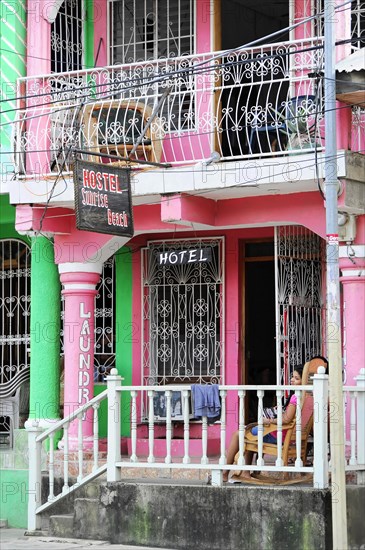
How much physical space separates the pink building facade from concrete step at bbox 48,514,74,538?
66.0 inches

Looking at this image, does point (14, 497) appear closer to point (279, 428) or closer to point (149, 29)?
point (279, 428)

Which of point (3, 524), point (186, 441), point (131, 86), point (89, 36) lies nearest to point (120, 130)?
point (131, 86)

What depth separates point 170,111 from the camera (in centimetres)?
1516

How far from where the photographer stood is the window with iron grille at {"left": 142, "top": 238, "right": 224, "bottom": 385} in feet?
52.9

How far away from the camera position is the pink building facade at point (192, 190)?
13.8 m

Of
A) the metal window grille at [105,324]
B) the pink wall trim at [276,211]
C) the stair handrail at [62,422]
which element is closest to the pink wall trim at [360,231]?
the pink wall trim at [276,211]

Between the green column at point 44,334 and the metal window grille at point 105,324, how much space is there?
1.04 meters

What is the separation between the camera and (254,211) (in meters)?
14.6

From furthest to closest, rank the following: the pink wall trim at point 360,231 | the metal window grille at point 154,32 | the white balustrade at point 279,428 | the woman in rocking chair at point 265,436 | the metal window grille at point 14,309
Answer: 1. the metal window grille at point 14,309
2. the metal window grille at point 154,32
3. the pink wall trim at point 360,231
4. the woman in rocking chair at point 265,436
5. the white balustrade at point 279,428

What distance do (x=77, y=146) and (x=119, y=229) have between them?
68.1 inches

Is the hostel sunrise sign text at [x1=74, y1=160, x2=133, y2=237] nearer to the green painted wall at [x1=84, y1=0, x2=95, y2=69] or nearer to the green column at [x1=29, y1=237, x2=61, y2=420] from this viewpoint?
the green column at [x1=29, y1=237, x2=61, y2=420]

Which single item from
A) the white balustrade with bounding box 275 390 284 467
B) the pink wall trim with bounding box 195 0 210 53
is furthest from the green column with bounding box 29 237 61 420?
the white balustrade with bounding box 275 390 284 467

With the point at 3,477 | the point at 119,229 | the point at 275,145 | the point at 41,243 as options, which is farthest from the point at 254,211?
the point at 3,477

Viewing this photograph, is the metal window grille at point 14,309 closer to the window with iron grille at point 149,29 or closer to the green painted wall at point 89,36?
the green painted wall at point 89,36
